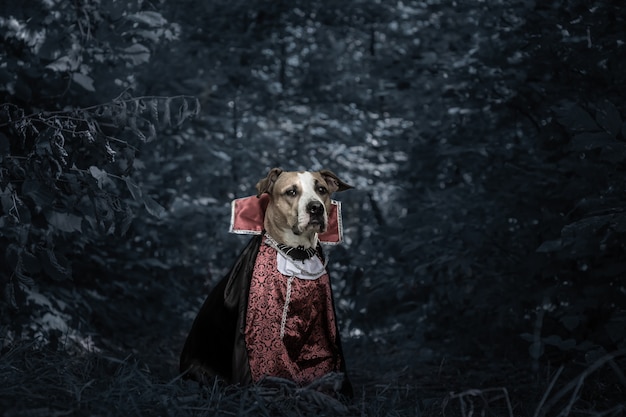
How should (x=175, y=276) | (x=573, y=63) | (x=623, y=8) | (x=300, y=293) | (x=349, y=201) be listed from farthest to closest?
1. (x=349, y=201)
2. (x=175, y=276)
3. (x=573, y=63)
4. (x=623, y=8)
5. (x=300, y=293)

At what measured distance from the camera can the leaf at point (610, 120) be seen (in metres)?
3.28

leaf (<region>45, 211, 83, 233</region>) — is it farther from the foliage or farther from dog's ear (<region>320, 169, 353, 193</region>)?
dog's ear (<region>320, 169, 353, 193</region>)

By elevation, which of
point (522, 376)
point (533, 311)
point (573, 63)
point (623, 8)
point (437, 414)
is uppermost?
point (623, 8)

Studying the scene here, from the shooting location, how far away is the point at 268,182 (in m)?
4.12

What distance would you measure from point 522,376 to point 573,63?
2.35 m

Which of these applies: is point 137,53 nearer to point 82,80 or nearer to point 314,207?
point 82,80

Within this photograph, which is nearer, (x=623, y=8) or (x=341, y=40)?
(x=623, y=8)

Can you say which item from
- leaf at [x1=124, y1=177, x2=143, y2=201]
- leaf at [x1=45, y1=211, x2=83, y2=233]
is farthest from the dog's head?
leaf at [x1=45, y1=211, x2=83, y2=233]

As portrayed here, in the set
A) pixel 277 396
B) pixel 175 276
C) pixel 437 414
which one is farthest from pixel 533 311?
pixel 175 276

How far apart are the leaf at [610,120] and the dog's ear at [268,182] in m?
1.77

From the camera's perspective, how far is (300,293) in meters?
3.94

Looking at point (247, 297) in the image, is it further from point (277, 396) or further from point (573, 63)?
point (573, 63)

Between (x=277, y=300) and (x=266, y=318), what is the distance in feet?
0.38

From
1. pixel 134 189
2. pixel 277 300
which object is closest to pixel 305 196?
pixel 277 300
